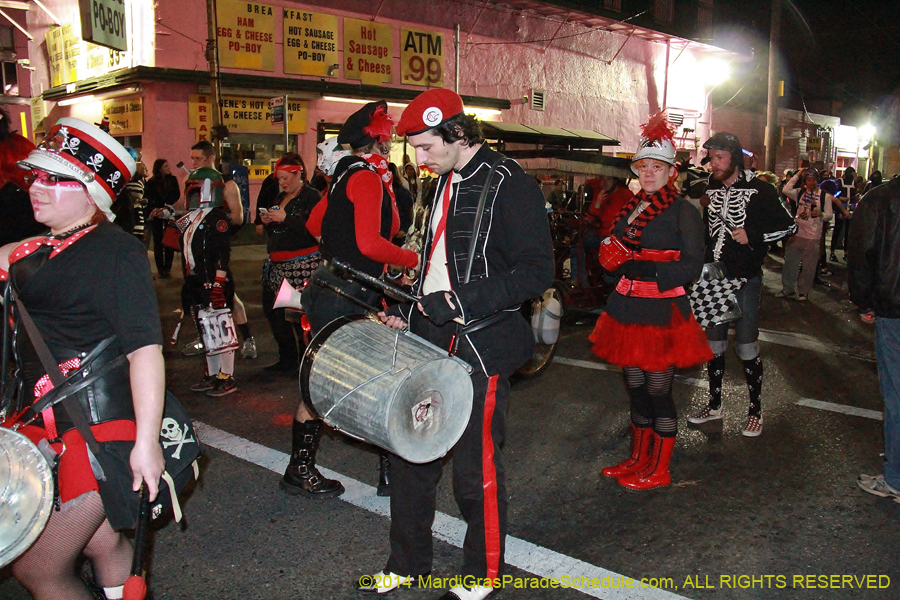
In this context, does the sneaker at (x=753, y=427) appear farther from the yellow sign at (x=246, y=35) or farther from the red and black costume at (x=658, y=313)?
the yellow sign at (x=246, y=35)

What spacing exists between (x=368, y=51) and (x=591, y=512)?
1768 centimetres

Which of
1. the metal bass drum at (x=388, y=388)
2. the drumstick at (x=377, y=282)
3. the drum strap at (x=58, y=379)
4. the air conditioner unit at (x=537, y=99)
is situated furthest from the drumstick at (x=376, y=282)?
the air conditioner unit at (x=537, y=99)

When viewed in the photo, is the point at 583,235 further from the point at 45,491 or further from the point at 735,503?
the point at 45,491

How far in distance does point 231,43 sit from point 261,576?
52.9 feet

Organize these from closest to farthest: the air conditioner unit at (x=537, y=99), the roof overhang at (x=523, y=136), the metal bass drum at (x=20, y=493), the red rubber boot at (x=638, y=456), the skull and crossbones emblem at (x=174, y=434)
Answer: the metal bass drum at (x=20, y=493), the skull and crossbones emblem at (x=174, y=434), the red rubber boot at (x=638, y=456), the roof overhang at (x=523, y=136), the air conditioner unit at (x=537, y=99)

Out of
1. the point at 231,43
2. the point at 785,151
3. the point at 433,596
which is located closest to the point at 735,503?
the point at 433,596

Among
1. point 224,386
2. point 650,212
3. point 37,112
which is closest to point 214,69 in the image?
point 37,112

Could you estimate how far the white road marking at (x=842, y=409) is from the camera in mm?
5660

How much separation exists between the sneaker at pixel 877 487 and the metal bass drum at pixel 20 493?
428cm

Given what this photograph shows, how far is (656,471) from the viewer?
4.34 m

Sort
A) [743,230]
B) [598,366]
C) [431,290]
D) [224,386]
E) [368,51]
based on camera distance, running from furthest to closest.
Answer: [368,51] → [598,366] → [224,386] → [743,230] → [431,290]

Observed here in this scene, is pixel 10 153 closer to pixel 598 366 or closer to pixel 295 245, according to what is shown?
pixel 295 245

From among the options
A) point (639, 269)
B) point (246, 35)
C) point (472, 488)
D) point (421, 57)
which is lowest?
point (472, 488)

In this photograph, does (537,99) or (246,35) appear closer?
(246,35)
